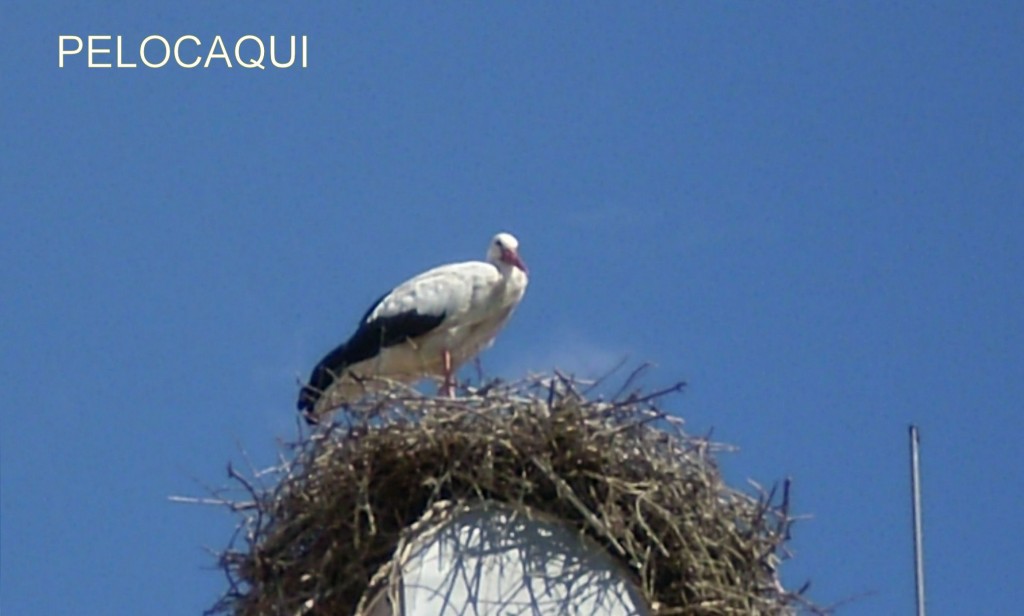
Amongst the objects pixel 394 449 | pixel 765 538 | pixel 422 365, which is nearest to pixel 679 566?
pixel 765 538

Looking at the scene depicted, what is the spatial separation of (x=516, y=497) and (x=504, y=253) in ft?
13.8

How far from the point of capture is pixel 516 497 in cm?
1040

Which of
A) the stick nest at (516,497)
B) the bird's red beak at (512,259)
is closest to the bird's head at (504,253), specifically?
the bird's red beak at (512,259)

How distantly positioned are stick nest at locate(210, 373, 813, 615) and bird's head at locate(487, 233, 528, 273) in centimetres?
356

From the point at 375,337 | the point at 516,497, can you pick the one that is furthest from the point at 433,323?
the point at 516,497

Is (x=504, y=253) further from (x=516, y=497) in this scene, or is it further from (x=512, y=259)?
(x=516, y=497)

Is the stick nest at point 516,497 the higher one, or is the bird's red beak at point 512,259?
the bird's red beak at point 512,259

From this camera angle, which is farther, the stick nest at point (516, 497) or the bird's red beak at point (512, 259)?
the bird's red beak at point (512, 259)

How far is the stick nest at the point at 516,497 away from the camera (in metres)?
10.4

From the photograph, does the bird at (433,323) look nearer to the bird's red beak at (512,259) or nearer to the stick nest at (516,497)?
the bird's red beak at (512,259)

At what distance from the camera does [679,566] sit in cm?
1047

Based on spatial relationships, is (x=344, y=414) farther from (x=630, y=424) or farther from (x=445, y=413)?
(x=630, y=424)

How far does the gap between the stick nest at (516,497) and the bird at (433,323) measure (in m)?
3.16

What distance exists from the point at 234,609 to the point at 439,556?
1.07 m
